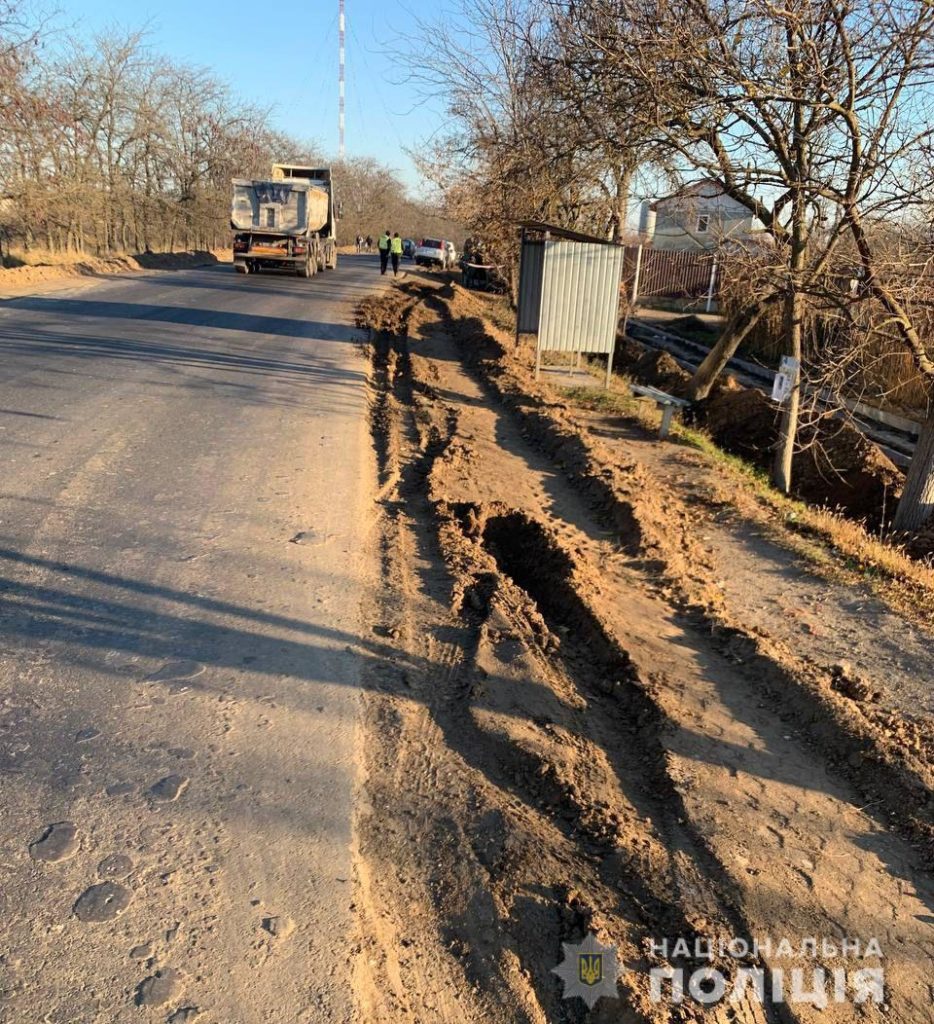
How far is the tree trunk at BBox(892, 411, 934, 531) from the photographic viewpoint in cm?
796

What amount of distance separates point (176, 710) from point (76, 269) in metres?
24.8

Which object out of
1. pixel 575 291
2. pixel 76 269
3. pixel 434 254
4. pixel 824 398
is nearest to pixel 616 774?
pixel 575 291

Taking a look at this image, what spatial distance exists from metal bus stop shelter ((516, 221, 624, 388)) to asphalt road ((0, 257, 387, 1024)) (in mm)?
4244

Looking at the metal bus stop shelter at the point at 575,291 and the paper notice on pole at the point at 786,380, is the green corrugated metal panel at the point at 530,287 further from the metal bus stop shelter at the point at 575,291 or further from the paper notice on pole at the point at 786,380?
the paper notice on pole at the point at 786,380

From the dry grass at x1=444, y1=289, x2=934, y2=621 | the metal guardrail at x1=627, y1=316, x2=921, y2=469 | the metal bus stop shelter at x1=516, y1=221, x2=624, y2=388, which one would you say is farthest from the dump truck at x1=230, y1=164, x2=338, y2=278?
the dry grass at x1=444, y1=289, x2=934, y2=621

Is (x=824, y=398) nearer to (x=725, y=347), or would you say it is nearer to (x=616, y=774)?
(x=725, y=347)

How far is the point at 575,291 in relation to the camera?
1082 centimetres

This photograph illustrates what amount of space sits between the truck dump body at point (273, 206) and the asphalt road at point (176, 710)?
792 inches

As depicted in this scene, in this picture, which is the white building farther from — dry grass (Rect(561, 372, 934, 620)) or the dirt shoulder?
the dirt shoulder

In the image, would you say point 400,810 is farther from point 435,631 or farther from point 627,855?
point 435,631

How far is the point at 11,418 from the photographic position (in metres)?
7.52

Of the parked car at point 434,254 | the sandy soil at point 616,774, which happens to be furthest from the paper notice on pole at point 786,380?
the parked car at point 434,254

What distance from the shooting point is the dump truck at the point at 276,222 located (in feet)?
85.2

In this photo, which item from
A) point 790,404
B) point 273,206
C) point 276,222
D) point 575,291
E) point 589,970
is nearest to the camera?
point 589,970
